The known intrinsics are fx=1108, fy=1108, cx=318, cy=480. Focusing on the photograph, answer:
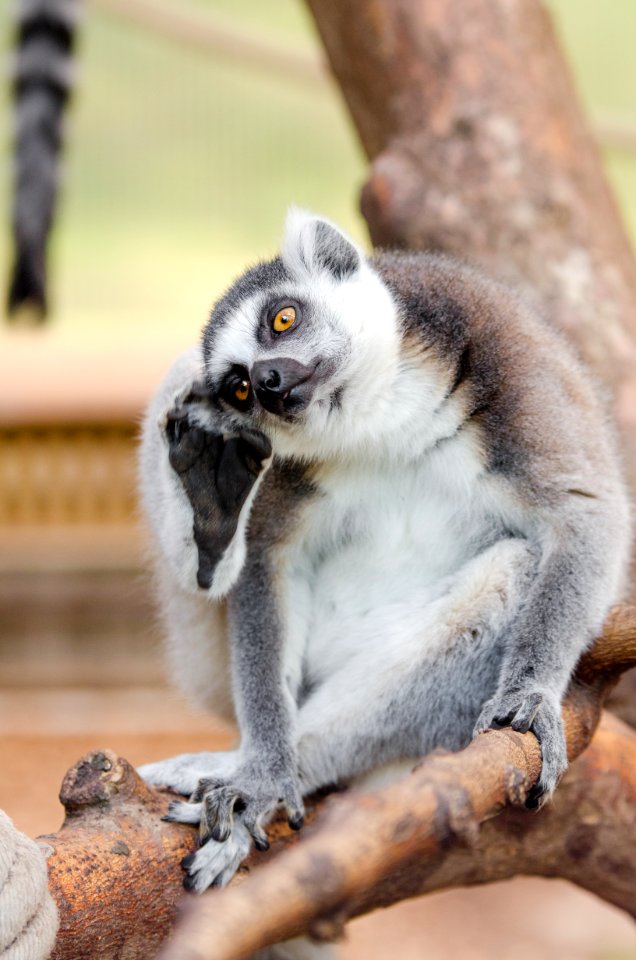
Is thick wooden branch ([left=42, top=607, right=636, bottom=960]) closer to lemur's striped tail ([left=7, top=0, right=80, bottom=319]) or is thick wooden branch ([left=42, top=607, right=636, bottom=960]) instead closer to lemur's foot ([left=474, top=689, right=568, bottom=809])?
lemur's foot ([left=474, top=689, right=568, bottom=809])

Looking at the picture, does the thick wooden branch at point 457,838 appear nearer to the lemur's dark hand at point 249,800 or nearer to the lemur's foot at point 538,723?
the lemur's foot at point 538,723

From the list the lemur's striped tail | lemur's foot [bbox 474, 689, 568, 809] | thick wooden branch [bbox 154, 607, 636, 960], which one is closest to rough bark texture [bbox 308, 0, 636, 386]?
the lemur's striped tail

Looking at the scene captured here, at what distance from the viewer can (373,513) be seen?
2740 millimetres

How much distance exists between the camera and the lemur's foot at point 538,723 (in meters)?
2.27

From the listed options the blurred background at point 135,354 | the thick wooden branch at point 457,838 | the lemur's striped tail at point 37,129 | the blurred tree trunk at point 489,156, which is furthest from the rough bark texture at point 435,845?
the blurred background at point 135,354

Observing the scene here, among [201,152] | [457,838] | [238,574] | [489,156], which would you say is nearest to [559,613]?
[238,574]

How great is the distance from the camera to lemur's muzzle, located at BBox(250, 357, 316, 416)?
251cm

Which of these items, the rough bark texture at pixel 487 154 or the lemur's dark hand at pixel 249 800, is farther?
the rough bark texture at pixel 487 154

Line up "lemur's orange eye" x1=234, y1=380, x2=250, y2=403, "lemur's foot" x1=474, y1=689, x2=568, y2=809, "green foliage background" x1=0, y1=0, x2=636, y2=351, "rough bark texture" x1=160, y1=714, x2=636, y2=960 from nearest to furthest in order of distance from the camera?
1. "rough bark texture" x1=160, y1=714, x2=636, y2=960
2. "lemur's foot" x1=474, y1=689, x2=568, y2=809
3. "lemur's orange eye" x1=234, y1=380, x2=250, y2=403
4. "green foliage background" x1=0, y1=0, x2=636, y2=351

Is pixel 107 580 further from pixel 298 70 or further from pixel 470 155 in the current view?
pixel 470 155

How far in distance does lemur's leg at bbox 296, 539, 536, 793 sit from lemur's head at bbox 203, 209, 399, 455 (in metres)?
0.47

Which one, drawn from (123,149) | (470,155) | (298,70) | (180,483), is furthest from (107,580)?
(180,483)

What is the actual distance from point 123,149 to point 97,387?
1539 mm

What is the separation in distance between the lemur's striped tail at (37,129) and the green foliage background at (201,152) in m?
1.72
